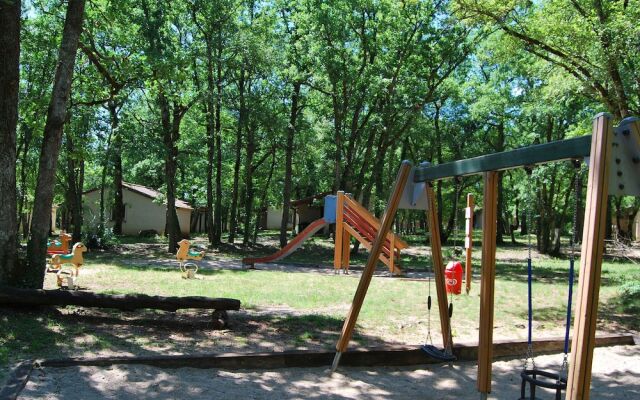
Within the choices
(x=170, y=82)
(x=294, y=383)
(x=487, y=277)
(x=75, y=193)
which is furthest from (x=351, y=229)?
(x=75, y=193)

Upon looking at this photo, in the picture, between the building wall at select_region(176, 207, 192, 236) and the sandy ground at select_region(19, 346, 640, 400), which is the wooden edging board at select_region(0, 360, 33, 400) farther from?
the building wall at select_region(176, 207, 192, 236)

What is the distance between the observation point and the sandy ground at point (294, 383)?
187 inches

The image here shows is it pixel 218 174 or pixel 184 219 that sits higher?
pixel 218 174

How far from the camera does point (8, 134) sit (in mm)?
7223

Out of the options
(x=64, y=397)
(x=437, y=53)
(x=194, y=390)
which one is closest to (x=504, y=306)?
(x=194, y=390)

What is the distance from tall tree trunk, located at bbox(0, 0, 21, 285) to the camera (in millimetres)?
7160

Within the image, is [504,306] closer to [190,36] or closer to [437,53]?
[437,53]

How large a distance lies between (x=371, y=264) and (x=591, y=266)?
2.74 meters

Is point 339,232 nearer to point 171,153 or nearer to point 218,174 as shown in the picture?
point 171,153

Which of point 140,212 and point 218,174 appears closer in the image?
point 218,174

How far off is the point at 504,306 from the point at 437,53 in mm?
15766

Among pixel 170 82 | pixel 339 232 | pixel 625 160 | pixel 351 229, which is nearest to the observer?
pixel 625 160

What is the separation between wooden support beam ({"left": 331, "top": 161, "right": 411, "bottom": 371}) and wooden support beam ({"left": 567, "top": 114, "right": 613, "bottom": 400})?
102 inches

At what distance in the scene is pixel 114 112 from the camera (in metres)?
28.8
